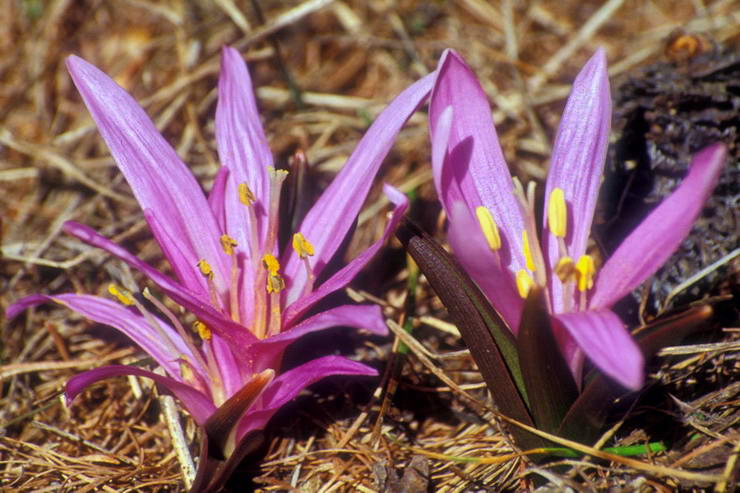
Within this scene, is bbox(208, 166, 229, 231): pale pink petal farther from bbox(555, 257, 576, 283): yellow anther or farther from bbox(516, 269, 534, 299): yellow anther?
bbox(555, 257, 576, 283): yellow anther

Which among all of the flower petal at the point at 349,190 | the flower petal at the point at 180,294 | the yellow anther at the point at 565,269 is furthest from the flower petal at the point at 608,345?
the flower petal at the point at 180,294

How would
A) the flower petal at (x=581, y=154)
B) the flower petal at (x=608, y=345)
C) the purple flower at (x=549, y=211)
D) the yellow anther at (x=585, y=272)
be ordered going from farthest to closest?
1. the flower petal at (x=581, y=154)
2. the yellow anther at (x=585, y=272)
3. the purple flower at (x=549, y=211)
4. the flower petal at (x=608, y=345)

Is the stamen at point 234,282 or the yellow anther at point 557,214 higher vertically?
the yellow anther at point 557,214

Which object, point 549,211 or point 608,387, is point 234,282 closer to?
point 549,211

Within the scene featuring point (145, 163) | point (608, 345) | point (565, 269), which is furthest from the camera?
point (145, 163)

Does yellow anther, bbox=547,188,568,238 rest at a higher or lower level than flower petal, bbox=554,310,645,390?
higher

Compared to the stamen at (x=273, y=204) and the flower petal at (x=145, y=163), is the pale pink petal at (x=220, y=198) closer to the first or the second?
the flower petal at (x=145, y=163)

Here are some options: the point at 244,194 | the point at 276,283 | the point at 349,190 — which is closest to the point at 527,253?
the point at 349,190

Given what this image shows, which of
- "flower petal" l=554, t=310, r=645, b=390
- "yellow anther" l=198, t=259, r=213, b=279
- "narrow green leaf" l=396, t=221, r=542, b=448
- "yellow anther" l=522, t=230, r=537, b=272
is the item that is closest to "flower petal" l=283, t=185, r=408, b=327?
"narrow green leaf" l=396, t=221, r=542, b=448
